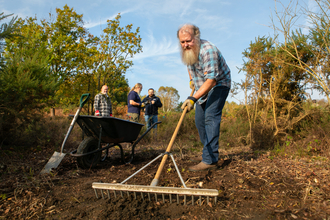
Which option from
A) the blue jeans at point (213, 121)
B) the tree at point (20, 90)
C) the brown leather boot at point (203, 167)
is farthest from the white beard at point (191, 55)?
the tree at point (20, 90)

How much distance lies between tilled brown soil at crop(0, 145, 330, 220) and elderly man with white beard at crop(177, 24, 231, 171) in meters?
0.29

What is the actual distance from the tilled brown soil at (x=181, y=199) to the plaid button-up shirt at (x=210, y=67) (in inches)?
46.7

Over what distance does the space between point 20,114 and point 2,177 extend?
161cm

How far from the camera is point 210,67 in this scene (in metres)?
2.53

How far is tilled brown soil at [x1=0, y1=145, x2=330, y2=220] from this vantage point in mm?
1649

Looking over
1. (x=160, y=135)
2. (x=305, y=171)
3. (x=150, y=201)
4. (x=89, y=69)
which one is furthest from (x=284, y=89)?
(x=89, y=69)

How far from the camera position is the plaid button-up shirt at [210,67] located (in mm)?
2527

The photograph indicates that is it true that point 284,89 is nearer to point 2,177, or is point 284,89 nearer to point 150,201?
point 150,201

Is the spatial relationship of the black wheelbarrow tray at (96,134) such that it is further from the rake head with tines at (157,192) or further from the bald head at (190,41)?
the bald head at (190,41)

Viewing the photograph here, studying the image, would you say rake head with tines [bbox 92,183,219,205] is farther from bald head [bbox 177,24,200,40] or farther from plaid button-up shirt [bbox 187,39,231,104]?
bald head [bbox 177,24,200,40]

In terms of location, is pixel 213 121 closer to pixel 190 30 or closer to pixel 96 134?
pixel 190 30

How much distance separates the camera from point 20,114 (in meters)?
3.67

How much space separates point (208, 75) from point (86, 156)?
205 cm

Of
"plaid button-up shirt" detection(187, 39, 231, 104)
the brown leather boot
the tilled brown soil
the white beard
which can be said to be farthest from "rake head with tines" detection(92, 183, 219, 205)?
the white beard
